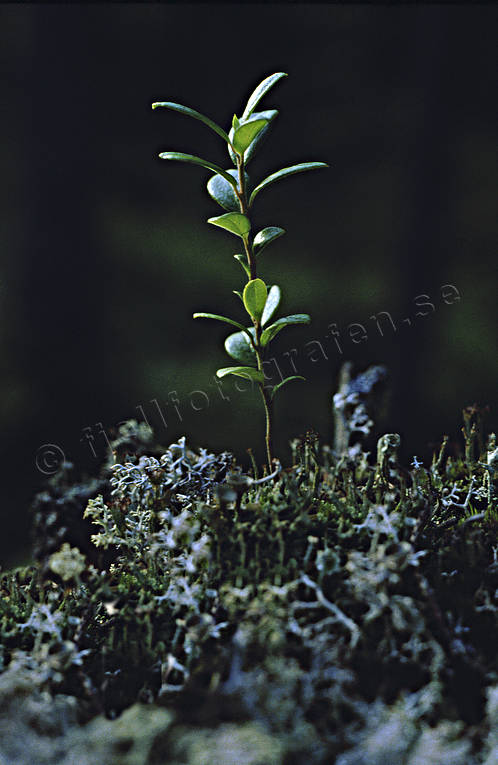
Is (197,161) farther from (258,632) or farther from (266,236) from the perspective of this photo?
(258,632)

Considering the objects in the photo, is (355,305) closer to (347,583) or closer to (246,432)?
(246,432)

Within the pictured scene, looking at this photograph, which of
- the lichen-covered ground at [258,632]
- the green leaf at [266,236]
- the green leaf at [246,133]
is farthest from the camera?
the green leaf at [266,236]

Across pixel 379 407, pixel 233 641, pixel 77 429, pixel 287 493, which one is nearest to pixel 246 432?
pixel 77 429

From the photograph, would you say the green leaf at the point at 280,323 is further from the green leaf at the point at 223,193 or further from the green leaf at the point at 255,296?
the green leaf at the point at 223,193

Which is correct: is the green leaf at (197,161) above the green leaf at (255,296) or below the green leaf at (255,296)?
above

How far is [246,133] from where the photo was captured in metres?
0.82

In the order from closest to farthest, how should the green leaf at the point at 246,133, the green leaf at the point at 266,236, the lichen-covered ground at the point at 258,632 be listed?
the lichen-covered ground at the point at 258,632 < the green leaf at the point at 246,133 < the green leaf at the point at 266,236

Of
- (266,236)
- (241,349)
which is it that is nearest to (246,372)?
(241,349)

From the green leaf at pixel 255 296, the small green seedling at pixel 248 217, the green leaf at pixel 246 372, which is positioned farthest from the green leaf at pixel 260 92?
the green leaf at pixel 246 372

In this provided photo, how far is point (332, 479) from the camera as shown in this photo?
0.84 m

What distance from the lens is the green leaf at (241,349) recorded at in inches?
38.5

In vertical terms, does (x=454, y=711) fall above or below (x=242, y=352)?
below

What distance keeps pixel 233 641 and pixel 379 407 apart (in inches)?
21.9

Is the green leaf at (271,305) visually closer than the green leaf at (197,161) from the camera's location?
No
